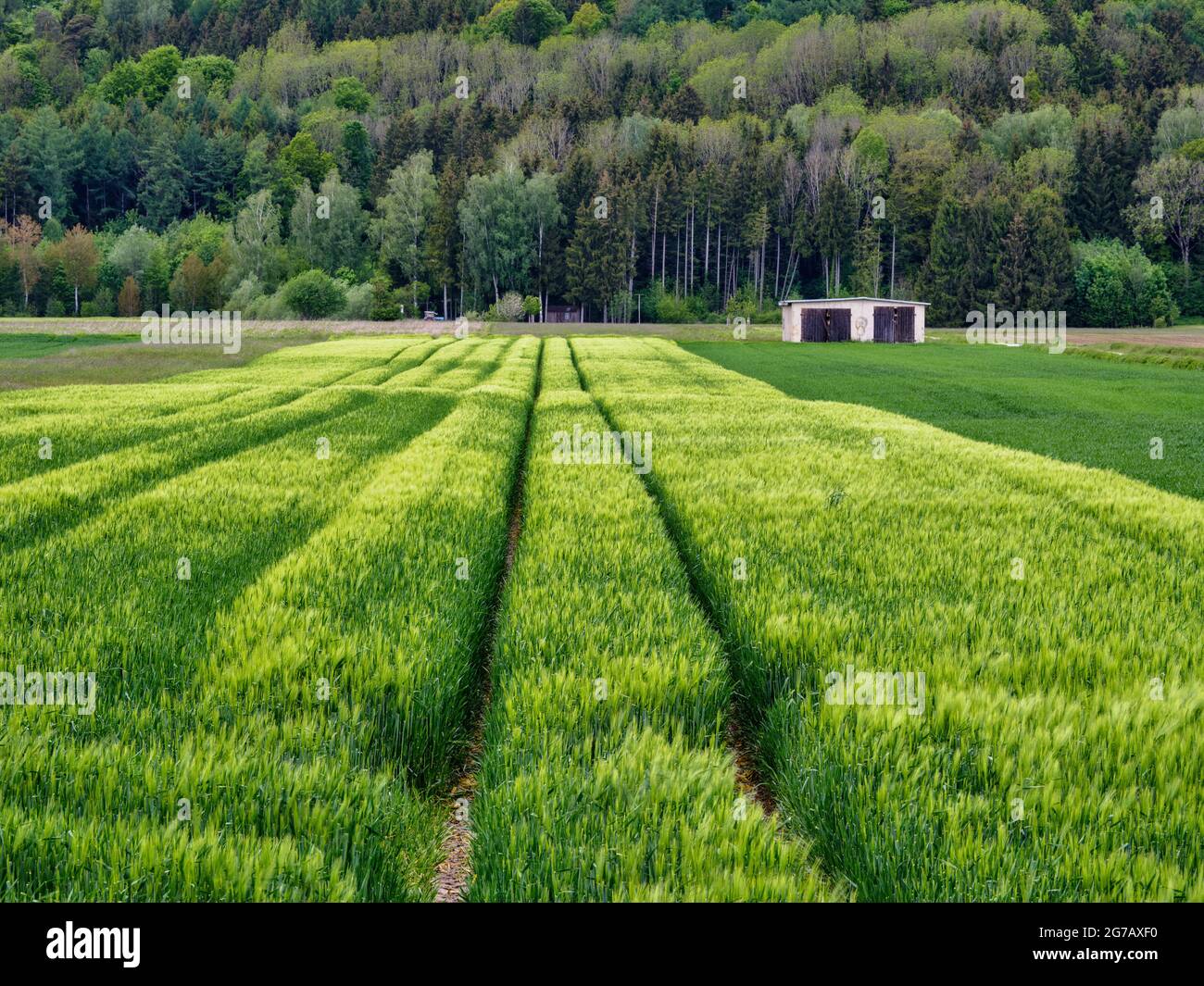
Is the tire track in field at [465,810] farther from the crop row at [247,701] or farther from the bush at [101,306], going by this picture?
the bush at [101,306]

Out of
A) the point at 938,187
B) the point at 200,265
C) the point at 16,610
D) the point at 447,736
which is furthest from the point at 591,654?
the point at 938,187

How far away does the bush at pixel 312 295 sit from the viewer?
8944cm

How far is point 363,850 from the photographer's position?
356 centimetres

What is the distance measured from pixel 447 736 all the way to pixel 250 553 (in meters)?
4.35

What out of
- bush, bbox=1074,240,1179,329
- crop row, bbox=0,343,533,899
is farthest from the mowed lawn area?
bush, bbox=1074,240,1179,329

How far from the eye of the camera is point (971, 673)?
5.39 m

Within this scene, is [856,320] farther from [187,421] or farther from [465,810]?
[465,810]

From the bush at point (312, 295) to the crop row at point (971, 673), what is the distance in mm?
85623

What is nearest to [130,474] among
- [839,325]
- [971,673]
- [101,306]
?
[971,673]

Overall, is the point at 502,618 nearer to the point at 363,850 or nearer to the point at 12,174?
the point at 363,850

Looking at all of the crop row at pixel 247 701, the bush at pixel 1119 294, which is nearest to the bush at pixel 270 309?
the crop row at pixel 247 701

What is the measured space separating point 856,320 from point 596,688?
83076 millimetres

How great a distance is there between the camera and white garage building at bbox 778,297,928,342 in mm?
82188

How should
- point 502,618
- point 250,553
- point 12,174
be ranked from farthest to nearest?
point 12,174 < point 250,553 < point 502,618
